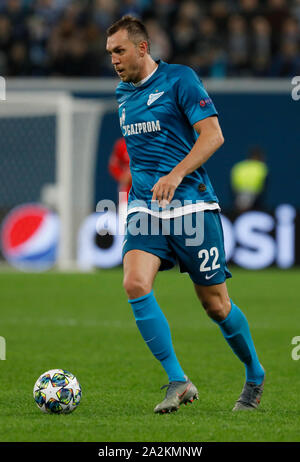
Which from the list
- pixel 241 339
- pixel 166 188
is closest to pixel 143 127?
pixel 166 188

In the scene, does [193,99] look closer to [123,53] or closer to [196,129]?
[196,129]

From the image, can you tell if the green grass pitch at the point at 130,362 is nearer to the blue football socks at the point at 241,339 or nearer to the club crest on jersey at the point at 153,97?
the blue football socks at the point at 241,339

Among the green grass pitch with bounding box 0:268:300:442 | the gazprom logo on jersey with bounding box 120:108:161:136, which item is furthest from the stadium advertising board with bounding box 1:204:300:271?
the gazprom logo on jersey with bounding box 120:108:161:136

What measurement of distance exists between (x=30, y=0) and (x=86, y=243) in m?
6.50

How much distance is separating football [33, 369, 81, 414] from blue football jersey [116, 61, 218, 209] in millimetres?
1053

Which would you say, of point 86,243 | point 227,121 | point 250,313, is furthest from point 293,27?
point 250,313

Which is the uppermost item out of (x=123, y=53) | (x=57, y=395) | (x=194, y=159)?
(x=123, y=53)

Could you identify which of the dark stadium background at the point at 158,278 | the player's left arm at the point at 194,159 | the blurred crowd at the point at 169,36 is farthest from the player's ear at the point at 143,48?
the blurred crowd at the point at 169,36

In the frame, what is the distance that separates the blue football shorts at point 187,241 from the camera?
207 inches

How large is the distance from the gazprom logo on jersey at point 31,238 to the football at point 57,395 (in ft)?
35.9

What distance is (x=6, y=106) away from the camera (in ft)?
56.4

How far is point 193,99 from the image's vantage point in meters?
5.23

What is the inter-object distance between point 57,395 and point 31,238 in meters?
11.0

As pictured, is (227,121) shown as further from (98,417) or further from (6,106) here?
(98,417)
